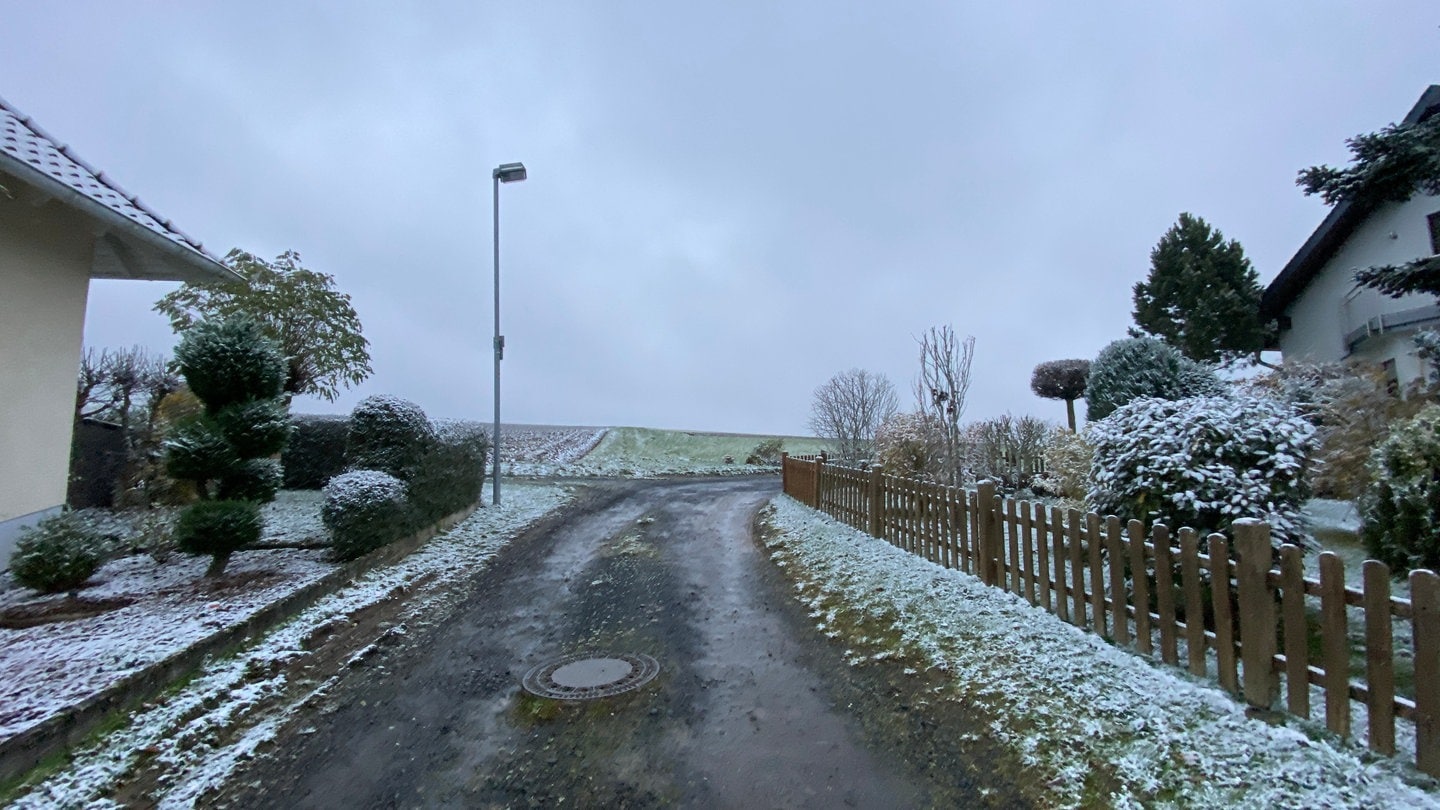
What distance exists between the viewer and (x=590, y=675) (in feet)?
15.9

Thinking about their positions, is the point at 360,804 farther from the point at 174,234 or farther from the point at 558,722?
the point at 174,234

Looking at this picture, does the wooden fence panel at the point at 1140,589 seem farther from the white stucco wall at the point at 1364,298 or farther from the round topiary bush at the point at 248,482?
the white stucco wall at the point at 1364,298

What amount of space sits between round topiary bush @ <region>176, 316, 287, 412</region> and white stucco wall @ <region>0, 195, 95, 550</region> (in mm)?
1545

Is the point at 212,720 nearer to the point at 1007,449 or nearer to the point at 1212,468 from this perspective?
the point at 1212,468

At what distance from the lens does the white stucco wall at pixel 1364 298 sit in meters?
13.3

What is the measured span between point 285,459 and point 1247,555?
1665 centimetres

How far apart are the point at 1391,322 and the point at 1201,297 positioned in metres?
5.56

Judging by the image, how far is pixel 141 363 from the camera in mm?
14023

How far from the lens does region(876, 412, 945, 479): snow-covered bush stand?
13766 mm

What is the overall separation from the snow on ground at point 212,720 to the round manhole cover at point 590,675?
1561 millimetres

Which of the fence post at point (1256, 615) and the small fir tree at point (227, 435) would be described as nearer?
the fence post at point (1256, 615)

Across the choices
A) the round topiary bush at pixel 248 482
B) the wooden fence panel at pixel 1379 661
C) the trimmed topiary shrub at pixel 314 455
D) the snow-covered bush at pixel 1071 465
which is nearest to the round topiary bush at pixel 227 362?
the round topiary bush at pixel 248 482

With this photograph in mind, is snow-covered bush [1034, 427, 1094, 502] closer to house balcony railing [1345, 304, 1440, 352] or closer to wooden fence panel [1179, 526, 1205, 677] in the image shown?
wooden fence panel [1179, 526, 1205, 677]

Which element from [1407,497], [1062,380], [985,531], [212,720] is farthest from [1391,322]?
[212,720]
